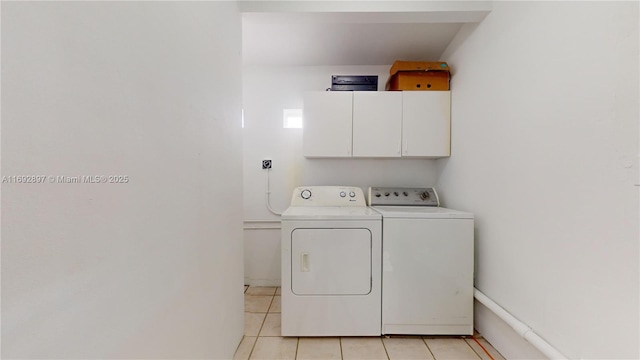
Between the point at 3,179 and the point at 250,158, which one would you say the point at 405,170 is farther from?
the point at 3,179

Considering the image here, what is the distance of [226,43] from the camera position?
1.35 m

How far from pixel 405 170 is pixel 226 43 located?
198 centimetres

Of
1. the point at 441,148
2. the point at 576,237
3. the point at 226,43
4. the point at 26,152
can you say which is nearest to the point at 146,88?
the point at 26,152

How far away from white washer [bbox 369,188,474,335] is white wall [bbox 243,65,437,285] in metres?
0.92

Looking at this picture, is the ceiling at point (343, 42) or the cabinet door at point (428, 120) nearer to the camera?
the ceiling at point (343, 42)

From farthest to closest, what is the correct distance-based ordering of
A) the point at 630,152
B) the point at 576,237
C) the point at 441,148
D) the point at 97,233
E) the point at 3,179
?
the point at 441,148 < the point at 576,237 < the point at 630,152 < the point at 97,233 < the point at 3,179

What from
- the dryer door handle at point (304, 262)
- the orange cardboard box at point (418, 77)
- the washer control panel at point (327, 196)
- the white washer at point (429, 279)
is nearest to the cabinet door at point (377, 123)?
the orange cardboard box at point (418, 77)

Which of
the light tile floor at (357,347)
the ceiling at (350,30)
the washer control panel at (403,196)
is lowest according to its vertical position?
the light tile floor at (357,347)

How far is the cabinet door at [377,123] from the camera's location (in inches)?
87.4

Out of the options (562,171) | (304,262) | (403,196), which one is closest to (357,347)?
(304,262)

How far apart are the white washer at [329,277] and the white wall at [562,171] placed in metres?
0.81

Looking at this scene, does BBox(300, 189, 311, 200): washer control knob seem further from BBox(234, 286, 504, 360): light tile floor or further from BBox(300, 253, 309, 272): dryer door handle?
BBox(234, 286, 504, 360): light tile floor

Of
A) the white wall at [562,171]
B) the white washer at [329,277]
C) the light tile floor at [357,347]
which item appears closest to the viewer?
the white wall at [562,171]

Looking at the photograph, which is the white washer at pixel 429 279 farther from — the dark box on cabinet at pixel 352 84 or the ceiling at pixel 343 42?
the ceiling at pixel 343 42
